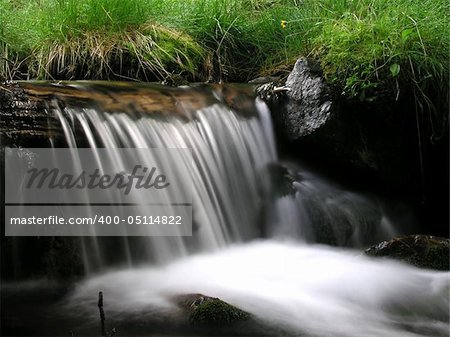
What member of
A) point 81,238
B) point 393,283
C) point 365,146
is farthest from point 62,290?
point 365,146

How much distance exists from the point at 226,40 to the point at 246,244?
2.18 meters

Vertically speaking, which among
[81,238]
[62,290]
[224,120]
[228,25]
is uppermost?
[228,25]

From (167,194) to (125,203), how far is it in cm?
27

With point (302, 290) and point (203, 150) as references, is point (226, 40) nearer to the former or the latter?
point (203, 150)

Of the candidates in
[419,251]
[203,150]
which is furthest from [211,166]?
[419,251]

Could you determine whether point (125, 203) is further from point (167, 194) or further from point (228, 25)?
point (228, 25)

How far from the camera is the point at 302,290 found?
2314mm

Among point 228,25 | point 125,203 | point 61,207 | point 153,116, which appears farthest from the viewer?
point 228,25

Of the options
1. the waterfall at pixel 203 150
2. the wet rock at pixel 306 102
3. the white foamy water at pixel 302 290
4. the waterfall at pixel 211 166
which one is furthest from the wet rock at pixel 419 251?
the wet rock at pixel 306 102

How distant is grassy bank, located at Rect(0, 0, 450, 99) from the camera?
3207 millimetres

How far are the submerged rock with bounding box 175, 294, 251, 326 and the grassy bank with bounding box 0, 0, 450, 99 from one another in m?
1.79

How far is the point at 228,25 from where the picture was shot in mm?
4504

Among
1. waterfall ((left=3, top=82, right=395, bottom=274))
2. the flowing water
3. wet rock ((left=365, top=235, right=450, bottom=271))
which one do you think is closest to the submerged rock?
the flowing water

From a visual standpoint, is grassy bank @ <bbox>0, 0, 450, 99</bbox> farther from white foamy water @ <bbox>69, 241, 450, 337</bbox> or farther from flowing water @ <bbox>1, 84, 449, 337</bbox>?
white foamy water @ <bbox>69, 241, 450, 337</bbox>
